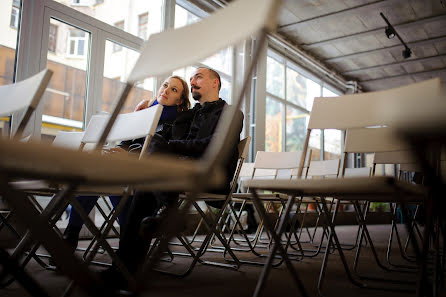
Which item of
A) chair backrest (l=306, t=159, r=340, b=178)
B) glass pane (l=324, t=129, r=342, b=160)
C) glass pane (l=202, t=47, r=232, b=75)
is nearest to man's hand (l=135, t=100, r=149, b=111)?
chair backrest (l=306, t=159, r=340, b=178)

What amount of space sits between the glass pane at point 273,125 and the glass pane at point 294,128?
324mm

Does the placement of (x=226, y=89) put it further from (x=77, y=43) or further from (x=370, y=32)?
(x=370, y=32)

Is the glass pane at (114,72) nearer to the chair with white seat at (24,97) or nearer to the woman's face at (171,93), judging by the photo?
the woman's face at (171,93)

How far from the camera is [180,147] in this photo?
2.07 metres

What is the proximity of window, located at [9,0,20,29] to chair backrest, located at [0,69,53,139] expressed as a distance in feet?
11.0

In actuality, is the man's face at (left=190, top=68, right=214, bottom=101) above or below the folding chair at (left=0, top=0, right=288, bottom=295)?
above

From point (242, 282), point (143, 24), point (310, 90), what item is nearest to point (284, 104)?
point (310, 90)

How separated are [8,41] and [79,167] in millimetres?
4311

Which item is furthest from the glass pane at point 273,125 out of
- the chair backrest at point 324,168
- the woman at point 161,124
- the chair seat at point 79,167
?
the chair seat at point 79,167

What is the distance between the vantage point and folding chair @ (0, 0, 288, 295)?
1.97 feet

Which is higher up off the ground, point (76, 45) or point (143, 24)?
point (143, 24)

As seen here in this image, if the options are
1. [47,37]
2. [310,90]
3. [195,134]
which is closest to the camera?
[195,134]

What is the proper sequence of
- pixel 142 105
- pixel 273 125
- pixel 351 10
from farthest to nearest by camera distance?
1. pixel 273 125
2. pixel 351 10
3. pixel 142 105

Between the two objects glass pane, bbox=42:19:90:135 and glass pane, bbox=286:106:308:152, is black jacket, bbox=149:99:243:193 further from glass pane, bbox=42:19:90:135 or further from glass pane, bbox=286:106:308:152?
glass pane, bbox=286:106:308:152
